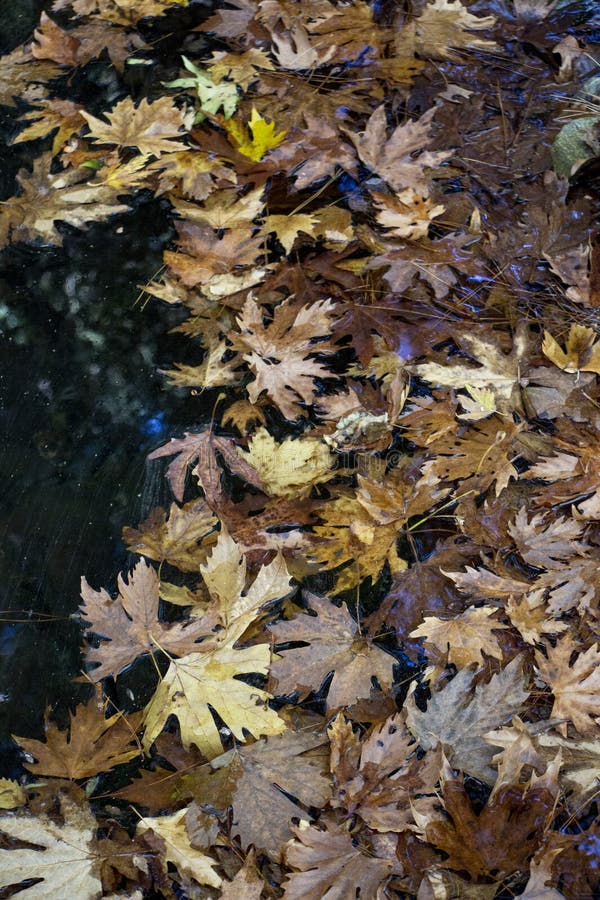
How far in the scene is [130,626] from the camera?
5.77 ft

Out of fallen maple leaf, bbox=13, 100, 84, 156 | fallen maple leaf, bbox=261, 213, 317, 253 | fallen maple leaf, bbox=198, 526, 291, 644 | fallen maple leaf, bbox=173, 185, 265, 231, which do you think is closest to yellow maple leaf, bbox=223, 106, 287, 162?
fallen maple leaf, bbox=173, 185, 265, 231

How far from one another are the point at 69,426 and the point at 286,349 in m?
0.65

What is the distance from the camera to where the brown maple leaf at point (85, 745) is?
1.62 m

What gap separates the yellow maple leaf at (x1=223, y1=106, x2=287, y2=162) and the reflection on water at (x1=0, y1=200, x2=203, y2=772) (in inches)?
14.4

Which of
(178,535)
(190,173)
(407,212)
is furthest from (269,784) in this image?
(190,173)

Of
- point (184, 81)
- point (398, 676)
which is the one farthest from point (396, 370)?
point (184, 81)

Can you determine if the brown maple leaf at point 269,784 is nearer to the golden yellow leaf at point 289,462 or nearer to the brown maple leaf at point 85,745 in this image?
the brown maple leaf at point 85,745

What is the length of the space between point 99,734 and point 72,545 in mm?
477

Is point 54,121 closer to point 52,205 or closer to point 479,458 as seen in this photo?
point 52,205

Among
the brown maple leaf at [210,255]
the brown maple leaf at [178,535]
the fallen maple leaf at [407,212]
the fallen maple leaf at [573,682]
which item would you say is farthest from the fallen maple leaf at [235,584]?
the fallen maple leaf at [407,212]

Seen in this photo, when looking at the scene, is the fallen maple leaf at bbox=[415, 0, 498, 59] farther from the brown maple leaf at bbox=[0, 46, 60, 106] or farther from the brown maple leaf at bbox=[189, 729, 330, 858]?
the brown maple leaf at bbox=[189, 729, 330, 858]

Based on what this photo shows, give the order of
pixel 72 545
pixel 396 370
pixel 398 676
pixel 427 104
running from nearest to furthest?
pixel 398 676, pixel 72 545, pixel 396 370, pixel 427 104

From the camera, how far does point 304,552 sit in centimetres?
184

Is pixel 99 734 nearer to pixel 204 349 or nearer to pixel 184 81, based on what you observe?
pixel 204 349
